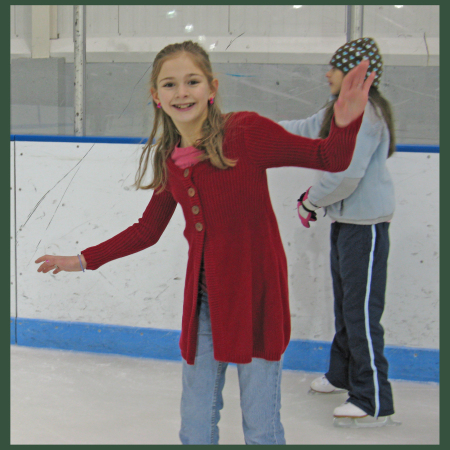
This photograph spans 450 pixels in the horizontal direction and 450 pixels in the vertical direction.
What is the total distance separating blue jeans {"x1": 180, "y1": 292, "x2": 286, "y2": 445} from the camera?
1.27 meters

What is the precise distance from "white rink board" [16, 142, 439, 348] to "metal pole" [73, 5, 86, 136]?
0.15m

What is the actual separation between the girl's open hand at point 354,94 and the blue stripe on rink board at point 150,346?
5.27 ft

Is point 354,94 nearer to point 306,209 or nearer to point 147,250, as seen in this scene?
point 306,209

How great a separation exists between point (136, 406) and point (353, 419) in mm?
838

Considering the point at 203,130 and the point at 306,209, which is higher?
the point at 203,130

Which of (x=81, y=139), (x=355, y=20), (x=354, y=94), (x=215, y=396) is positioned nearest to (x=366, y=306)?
(x=215, y=396)

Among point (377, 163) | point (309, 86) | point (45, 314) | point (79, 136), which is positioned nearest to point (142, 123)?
point (79, 136)

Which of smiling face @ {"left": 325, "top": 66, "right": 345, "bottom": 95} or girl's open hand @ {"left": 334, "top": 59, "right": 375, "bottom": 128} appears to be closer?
girl's open hand @ {"left": 334, "top": 59, "right": 375, "bottom": 128}

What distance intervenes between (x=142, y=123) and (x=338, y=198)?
123cm

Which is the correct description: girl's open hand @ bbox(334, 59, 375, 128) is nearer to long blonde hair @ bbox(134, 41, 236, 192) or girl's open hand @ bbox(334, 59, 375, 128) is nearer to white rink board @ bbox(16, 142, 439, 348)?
long blonde hair @ bbox(134, 41, 236, 192)

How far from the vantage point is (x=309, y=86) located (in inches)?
99.8

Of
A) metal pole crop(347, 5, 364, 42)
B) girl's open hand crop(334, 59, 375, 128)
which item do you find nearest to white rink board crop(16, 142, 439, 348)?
metal pole crop(347, 5, 364, 42)

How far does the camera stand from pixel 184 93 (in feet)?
4.13

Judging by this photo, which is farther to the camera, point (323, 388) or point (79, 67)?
point (79, 67)
